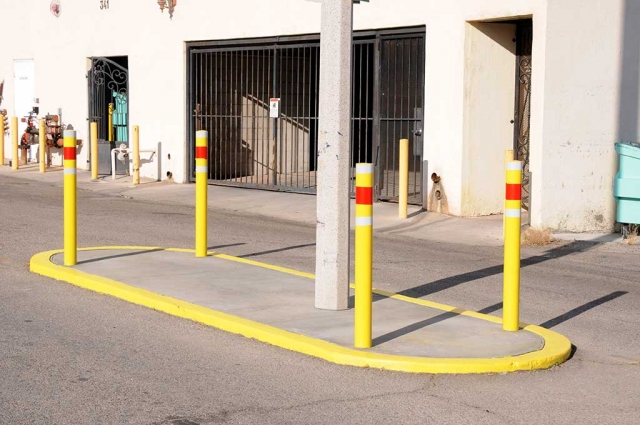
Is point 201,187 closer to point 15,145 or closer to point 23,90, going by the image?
point 15,145

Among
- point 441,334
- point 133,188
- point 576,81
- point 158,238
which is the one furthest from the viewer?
point 133,188

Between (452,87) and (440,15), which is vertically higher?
(440,15)

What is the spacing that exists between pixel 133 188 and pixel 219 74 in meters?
2.84

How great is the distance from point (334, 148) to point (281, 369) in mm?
1978

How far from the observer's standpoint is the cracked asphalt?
5711mm

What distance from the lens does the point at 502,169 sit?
1538 centimetres

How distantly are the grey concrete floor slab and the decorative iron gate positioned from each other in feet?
21.7

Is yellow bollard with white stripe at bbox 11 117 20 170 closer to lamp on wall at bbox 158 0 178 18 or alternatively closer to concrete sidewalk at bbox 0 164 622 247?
concrete sidewalk at bbox 0 164 622 247

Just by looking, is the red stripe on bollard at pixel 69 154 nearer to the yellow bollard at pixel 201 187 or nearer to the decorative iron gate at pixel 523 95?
the yellow bollard at pixel 201 187

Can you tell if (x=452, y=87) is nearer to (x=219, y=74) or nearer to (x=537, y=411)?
(x=219, y=74)

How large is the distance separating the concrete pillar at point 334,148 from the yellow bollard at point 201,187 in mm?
2167

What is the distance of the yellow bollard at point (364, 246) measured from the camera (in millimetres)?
6699

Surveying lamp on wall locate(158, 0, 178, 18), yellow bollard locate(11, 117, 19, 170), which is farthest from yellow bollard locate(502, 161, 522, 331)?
yellow bollard locate(11, 117, 19, 170)

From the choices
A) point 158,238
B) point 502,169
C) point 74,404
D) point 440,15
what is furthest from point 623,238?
point 74,404
